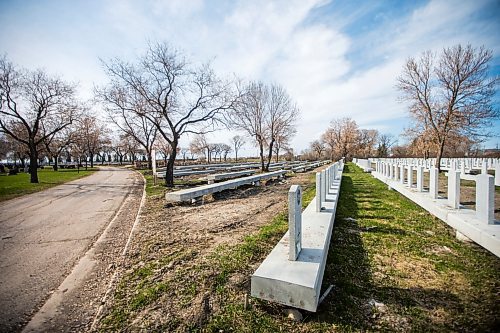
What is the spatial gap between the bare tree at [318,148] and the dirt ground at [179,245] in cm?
7020

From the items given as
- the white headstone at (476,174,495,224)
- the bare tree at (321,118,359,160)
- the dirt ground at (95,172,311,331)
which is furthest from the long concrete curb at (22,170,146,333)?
the bare tree at (321,118,359,160)

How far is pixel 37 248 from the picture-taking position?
4617mm

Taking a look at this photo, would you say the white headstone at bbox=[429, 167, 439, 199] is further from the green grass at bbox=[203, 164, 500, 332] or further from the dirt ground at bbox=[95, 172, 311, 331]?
the dirt ground at bbox=[95, 172, 311, 331]

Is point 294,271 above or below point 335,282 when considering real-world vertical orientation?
above

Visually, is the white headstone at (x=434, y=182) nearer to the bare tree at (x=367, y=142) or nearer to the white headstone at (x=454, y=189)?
the white headstone at (x=454, y=189)

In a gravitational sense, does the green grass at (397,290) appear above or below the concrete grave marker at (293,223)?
below

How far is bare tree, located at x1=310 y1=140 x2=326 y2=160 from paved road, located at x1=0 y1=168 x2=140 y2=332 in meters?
72.1

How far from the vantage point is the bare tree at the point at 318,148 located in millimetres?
75500

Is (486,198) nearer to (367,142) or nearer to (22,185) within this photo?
(22,185)

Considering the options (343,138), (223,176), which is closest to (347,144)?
(343,138)

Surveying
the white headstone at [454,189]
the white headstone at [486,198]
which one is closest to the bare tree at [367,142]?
the white headstone at [454,189]

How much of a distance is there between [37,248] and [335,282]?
537 centimetres

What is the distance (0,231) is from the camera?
5.76m

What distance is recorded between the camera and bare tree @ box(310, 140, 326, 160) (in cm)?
7550
